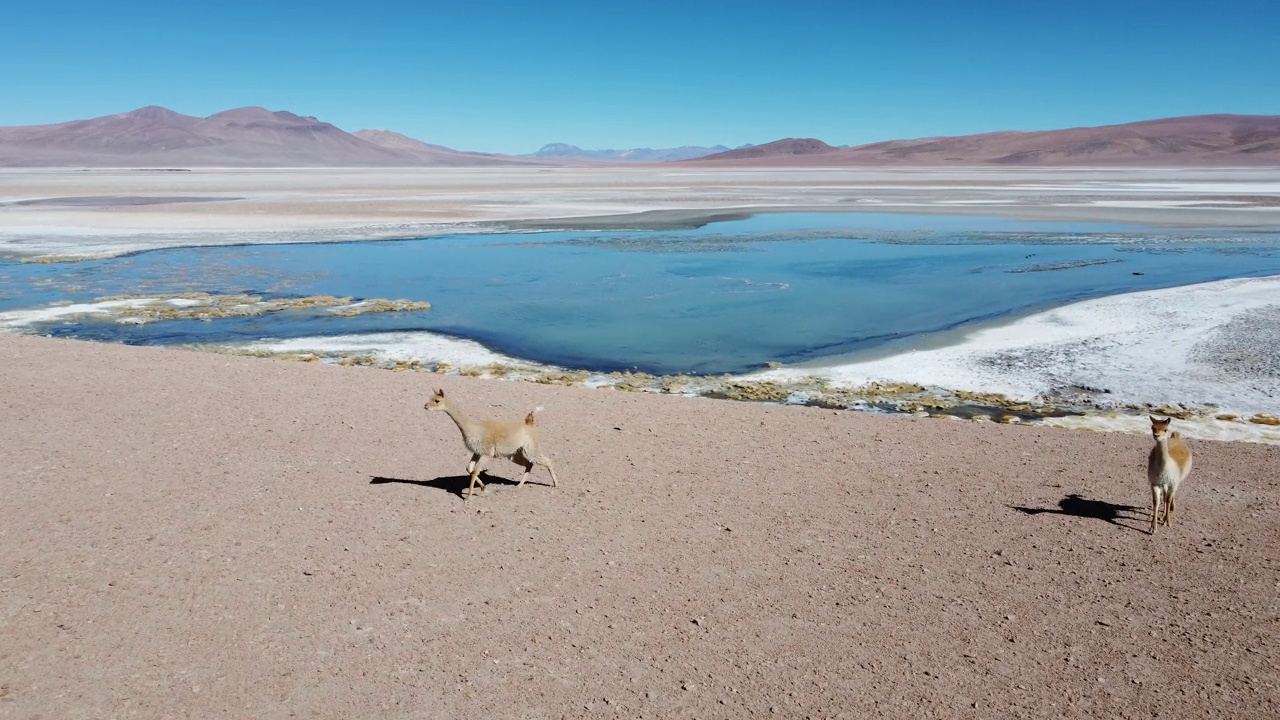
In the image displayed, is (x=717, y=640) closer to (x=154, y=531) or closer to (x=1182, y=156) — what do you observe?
(x=154, y=531)

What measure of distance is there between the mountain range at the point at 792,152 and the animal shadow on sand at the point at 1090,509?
108402 mm

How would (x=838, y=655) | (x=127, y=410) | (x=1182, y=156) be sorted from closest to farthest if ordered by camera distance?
(x=838, y=655)
(x=127, y=410)
(x=1182, y=156)

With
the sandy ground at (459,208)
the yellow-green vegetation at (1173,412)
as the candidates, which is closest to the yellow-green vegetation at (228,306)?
the sandy ground at (459,208)

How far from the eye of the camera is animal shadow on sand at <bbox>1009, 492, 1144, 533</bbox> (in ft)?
20.1

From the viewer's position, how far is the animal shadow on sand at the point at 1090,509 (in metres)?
6.12

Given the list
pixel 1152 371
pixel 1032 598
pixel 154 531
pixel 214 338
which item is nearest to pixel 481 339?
pixel 214 338

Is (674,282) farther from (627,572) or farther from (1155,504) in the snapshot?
(627,572)

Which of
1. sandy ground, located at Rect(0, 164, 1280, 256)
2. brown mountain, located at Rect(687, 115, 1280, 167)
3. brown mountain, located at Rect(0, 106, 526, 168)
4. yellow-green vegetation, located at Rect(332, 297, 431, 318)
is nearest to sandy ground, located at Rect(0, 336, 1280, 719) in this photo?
yellow-green vegetation, located at Rect(332, 297, 431, 318)

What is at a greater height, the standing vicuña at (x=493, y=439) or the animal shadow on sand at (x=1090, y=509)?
the standing vicuña at (x=493, y=439)

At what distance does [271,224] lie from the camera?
31125 millimetres

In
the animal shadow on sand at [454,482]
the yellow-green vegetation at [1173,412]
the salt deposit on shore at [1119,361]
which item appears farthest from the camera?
the salt deposit on shore at [1119,361]

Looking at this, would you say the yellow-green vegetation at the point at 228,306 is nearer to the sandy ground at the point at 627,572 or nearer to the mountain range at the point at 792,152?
the sandy ground at the point at 627,572

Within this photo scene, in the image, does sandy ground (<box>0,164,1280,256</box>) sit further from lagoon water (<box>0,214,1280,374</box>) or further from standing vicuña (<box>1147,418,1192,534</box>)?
standing vicuña (<box>1147,418,1192,534</box>)

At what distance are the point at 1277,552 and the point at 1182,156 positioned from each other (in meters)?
128
